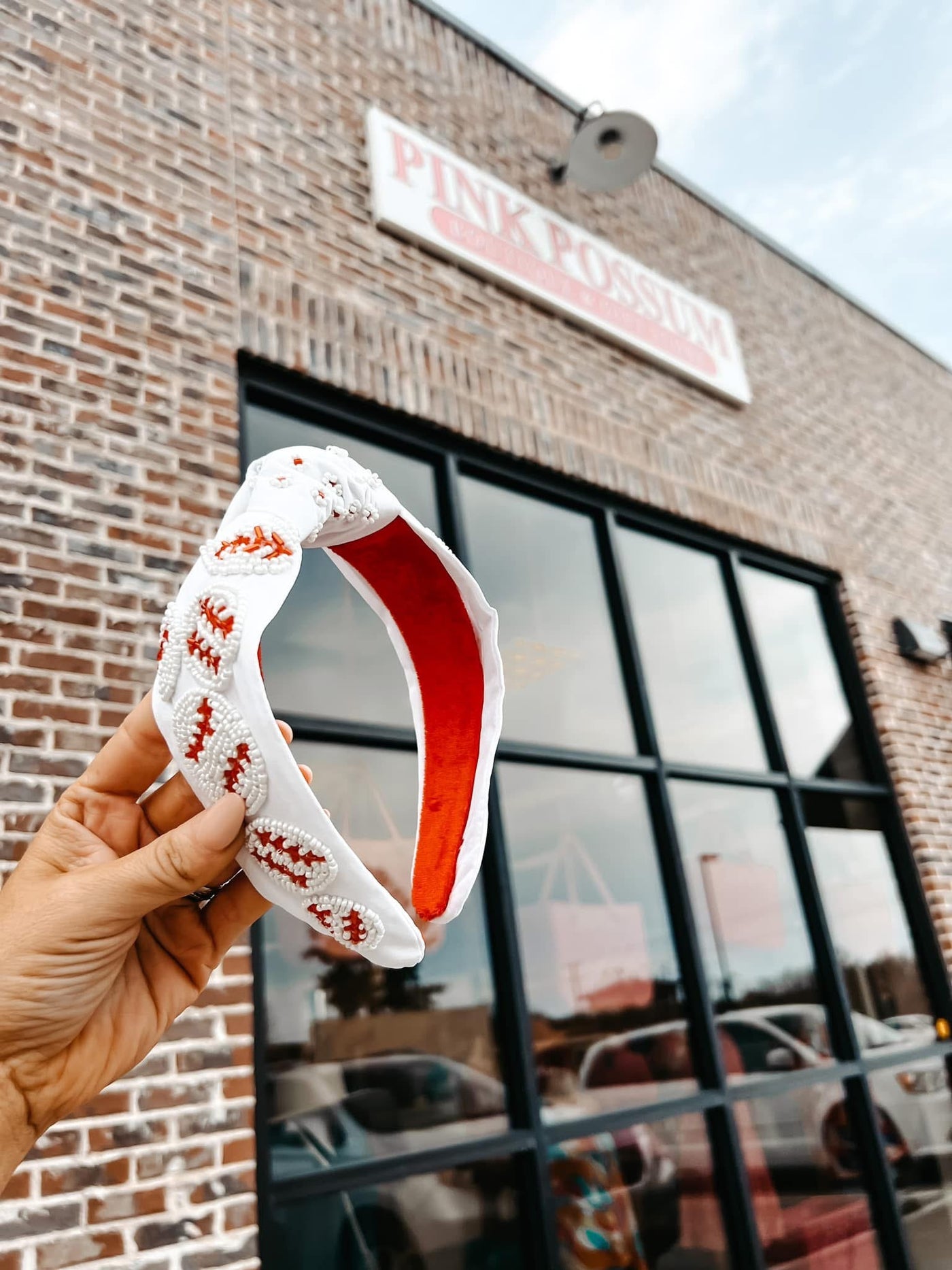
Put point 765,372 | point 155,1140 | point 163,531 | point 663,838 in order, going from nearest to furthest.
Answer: point 155,1140 < point 163,531 < point 663,838 < point 765,372

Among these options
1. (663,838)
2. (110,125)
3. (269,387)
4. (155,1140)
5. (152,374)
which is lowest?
(155,1140)

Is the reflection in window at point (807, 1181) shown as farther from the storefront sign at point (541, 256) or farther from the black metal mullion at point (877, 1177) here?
the storefront sign at point (541, 256)

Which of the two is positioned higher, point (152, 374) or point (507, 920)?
point (152, 374)

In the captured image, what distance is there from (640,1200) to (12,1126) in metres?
2.80

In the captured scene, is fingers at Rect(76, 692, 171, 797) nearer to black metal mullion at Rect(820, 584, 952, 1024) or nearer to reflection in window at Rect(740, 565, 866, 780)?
reflection in window at Rect(740, 565, 866, 780)

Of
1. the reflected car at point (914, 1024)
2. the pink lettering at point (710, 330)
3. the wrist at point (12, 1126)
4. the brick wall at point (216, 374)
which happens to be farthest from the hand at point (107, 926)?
the pink lettering at point (710, 330)

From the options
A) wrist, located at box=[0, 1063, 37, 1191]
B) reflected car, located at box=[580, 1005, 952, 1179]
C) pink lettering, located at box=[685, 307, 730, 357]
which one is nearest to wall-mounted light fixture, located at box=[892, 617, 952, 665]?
pink lettering, located at box=[685, 307, 730, 357]

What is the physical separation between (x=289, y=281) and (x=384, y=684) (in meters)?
1.45

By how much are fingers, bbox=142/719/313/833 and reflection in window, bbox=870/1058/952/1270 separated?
4112 millimetres

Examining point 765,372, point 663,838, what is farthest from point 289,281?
point 765,372

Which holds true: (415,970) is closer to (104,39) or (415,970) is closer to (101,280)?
(101,280)

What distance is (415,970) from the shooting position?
288cm

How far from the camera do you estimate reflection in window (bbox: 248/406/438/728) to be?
2.93 m

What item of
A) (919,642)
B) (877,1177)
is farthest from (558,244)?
(877,1177)
